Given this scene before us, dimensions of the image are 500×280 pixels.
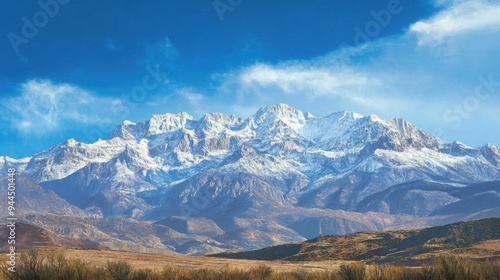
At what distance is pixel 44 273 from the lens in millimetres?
22688

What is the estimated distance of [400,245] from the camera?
90312mm

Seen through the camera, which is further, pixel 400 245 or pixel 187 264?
pixel 400 245

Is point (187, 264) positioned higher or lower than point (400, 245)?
lower

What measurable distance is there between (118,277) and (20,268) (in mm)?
4633

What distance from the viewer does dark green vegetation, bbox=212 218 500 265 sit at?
2790 inches

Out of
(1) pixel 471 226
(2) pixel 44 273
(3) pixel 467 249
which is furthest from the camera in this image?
(1) pixel 471 226

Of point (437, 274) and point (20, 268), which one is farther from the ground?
point (20, 268)

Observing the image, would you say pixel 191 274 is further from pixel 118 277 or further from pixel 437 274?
pixel 437 274

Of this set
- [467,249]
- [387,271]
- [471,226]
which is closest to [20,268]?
[387,271]

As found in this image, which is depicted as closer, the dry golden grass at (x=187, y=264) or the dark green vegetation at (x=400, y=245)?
the dry golden grass at (x=187, y=264)

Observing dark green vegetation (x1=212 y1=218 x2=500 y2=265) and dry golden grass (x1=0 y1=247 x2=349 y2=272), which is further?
dark green vegetation (x1=212 y1=218 x2=500 y2=265)

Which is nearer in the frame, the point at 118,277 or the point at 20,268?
the point at 20,268

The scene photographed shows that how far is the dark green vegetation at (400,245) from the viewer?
7088 centimetres

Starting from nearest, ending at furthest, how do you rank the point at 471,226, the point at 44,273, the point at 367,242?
the point at 44,273 → the point at 471,226 → the point at 367,242
